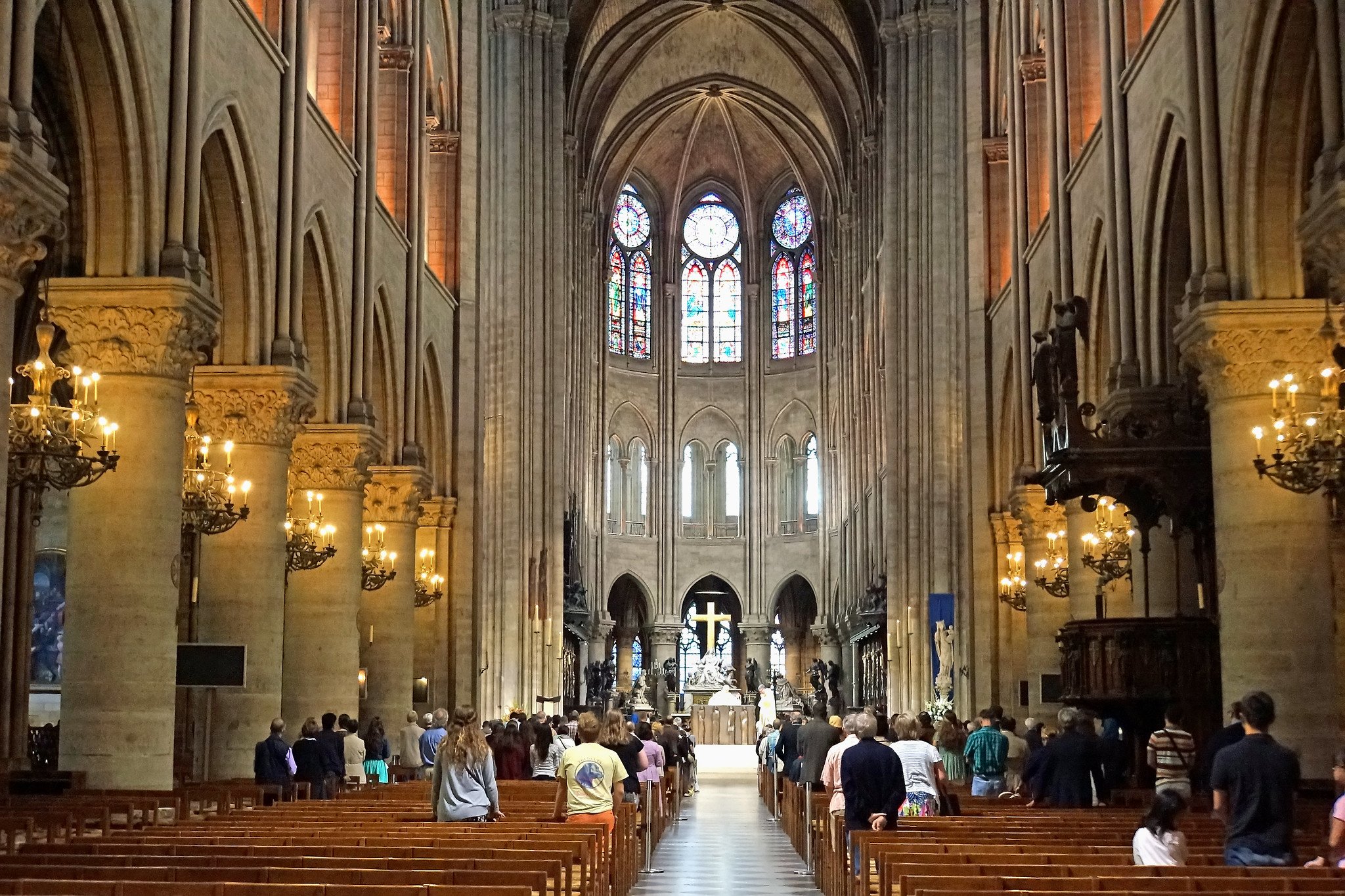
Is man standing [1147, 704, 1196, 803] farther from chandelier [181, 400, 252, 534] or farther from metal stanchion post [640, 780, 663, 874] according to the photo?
chandelier [181, 400, 252, 534]

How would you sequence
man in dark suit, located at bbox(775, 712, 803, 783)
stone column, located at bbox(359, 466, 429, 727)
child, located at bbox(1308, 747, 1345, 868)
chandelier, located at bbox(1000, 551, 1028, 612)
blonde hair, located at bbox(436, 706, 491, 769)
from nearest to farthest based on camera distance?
child, located at bbox(1308, 747, 1345, 868), blonde hair, located at bbox(436, 706, 491, 769), man in dark suit, located at bbox(775, 712, 803, 783), stone column, located at bbox(359, 466, 429, 727), chandelier, located at bbox(1000, 551, 1028, 612)


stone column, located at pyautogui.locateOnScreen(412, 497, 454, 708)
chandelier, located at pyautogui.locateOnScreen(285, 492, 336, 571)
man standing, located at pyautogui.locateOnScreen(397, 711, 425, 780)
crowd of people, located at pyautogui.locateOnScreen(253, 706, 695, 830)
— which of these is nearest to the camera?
crowd of people, located at pyautogui.locateOnScreen(253, 706, 695, 830)

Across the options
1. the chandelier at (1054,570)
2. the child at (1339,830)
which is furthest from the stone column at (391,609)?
the child at (1339,830)

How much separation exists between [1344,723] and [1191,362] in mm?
3919

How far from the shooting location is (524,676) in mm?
36906

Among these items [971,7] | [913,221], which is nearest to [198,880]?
[971,7]

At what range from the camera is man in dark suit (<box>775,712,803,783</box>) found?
20453 mm

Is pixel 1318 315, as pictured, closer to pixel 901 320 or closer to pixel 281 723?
pixel 281 723

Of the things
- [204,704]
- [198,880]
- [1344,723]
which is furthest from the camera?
[204,704]

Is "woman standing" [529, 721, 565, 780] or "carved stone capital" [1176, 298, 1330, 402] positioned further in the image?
"woman standing" [529, 721, 565, 780]

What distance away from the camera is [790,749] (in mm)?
21828

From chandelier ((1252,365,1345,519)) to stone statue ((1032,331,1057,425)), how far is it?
4.24 meters

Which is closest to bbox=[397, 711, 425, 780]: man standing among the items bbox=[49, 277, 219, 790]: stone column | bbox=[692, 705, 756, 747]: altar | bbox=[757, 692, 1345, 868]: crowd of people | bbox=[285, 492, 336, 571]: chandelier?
bbox=[285, 492, 336, 571]: chandelier

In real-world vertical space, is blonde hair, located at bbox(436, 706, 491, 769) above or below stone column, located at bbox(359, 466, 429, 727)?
below
